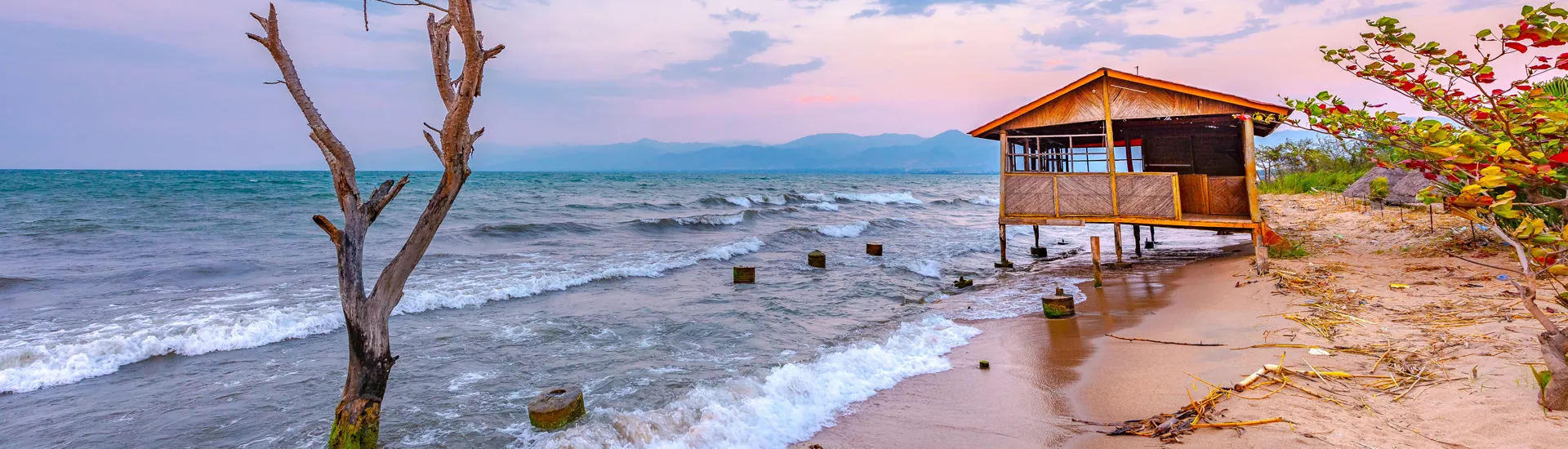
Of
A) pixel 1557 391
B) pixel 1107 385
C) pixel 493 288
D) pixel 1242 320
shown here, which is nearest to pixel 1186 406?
pixel 1107 385

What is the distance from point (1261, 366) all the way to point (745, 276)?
10.1 meters

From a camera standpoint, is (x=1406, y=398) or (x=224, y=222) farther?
(x=224, y=222)

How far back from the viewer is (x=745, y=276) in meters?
14.8

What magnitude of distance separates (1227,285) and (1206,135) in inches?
347

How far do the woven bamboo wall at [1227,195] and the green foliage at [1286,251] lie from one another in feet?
6.51

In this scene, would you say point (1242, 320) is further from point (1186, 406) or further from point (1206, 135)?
point (1206, 135)

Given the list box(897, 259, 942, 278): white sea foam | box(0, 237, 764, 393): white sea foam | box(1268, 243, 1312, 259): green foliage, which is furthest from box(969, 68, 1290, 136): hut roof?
box(0, 237, 764, 393): white sea foam

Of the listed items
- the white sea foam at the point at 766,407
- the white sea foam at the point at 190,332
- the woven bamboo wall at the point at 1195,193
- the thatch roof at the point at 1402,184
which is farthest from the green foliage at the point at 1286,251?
the white sea foam at the point at 190,332

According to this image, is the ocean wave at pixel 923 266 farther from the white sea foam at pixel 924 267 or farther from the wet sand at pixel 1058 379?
the wet sand at pixel 1058 379

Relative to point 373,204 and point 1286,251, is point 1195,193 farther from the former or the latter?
point 373,204

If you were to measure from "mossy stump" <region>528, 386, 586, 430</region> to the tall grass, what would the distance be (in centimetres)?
2464

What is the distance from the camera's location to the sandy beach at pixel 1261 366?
4.57 metres

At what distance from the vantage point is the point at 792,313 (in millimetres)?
11633

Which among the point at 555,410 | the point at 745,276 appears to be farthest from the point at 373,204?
the point at 745,276
